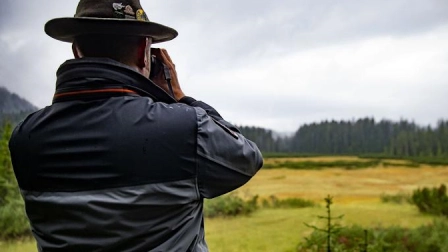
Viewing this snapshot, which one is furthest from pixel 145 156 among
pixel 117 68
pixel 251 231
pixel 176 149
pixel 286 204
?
pixel 286 204

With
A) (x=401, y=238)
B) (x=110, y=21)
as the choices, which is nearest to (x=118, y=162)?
(x=110, y=21)

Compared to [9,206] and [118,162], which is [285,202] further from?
[118,162]

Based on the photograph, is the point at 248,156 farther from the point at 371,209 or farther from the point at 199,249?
the point at 371,209

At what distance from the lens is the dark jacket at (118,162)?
89 cm

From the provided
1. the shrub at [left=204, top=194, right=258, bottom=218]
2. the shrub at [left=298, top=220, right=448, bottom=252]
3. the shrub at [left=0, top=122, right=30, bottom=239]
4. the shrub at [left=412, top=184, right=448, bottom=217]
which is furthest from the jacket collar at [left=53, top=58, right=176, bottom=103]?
the shrub at [left=412, top=184, right=448, bottom=217]

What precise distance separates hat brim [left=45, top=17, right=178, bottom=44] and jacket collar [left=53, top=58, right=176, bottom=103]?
0.07 meters

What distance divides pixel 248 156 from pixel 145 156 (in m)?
0.20

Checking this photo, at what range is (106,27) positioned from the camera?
935 mm

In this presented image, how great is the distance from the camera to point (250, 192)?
7438mm

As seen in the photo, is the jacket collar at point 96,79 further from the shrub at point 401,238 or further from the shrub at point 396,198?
the shrub at point 396,198

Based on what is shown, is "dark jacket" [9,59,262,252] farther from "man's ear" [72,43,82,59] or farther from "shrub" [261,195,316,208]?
"shrub" [261,195,316,208]

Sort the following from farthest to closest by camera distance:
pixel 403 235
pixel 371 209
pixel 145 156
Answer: pixel 371 209
pixel 403 235
pixel 145 156

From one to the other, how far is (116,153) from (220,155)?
0.18 m

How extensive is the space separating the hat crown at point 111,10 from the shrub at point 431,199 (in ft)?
20.1
